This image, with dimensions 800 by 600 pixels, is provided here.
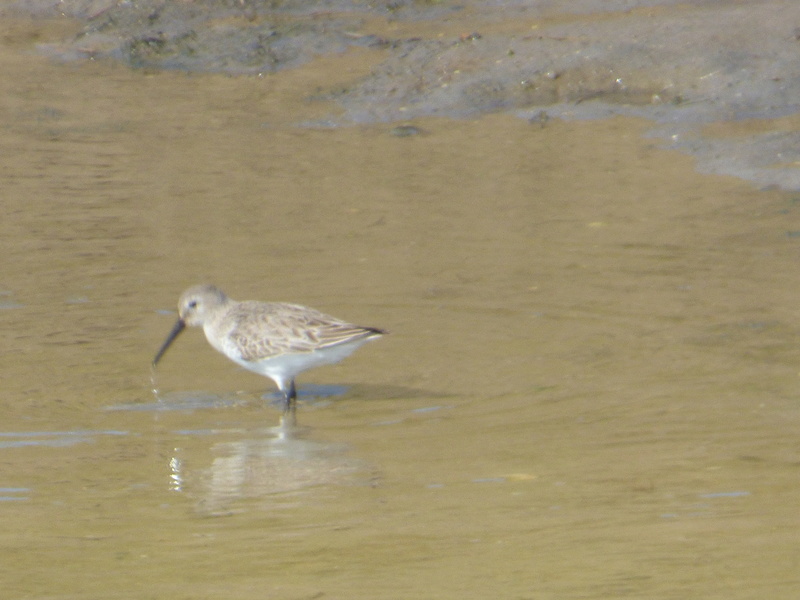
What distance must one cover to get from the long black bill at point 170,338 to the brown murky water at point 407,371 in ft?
A: 0.43

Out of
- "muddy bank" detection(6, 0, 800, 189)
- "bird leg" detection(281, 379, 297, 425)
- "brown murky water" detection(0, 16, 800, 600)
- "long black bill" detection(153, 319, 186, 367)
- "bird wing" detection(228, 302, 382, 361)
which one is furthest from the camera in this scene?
"muddy bank" detection(6, 0, 800, 189)

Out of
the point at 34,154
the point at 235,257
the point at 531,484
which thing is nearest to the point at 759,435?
the point at 531,484

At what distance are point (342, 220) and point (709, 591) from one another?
6.31 meters

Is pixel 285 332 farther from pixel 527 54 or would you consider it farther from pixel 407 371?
pixel 527 54

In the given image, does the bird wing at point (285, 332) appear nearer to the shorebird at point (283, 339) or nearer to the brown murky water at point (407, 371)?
the shorebird at point (283, 339)

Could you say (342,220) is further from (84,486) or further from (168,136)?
(84,486)

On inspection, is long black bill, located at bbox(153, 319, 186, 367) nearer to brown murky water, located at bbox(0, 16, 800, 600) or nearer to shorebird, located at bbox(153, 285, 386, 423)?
shorebird, located at bbox(153, 285, 386, 423)

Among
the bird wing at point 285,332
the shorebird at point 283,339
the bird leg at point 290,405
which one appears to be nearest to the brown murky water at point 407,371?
the bird leg at point 290,405

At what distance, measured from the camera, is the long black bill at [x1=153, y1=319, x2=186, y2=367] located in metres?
7.62

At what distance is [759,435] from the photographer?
19.9 ft

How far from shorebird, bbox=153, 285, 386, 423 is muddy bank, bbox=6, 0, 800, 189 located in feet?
16.2

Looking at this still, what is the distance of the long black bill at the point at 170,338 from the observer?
7.62m

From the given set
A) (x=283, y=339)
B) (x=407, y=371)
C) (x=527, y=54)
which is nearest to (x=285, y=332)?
(x=283, y=339)

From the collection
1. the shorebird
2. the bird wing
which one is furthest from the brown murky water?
the bird wing
